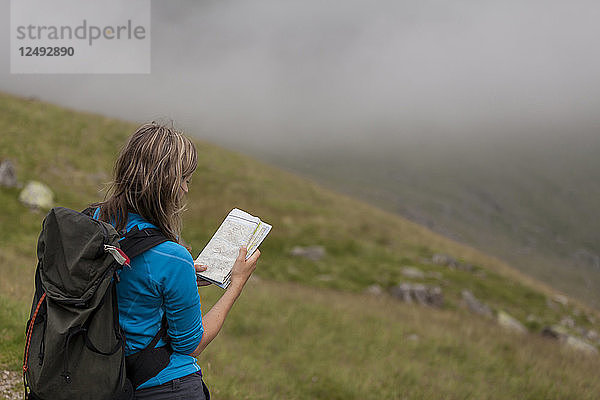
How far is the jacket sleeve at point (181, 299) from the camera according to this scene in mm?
2852

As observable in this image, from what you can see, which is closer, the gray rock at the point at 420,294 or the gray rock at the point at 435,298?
the gray rock at the point at 420,294

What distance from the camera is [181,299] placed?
292 centimetres

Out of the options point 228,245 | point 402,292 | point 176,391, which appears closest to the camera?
point 176,391

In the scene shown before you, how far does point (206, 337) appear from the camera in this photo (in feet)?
10.8

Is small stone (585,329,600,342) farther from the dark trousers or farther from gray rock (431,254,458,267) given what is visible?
the dark trousers

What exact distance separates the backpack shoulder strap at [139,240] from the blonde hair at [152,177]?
0.13 meters

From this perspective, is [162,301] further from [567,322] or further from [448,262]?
[448,262]

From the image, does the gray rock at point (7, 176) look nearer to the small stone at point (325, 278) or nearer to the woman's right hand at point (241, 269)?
the small stone at point (325, 278)

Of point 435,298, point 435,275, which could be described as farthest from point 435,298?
point 435,275

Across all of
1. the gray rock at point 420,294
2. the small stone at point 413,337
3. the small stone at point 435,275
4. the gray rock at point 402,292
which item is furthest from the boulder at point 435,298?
the small stone at point 413,337

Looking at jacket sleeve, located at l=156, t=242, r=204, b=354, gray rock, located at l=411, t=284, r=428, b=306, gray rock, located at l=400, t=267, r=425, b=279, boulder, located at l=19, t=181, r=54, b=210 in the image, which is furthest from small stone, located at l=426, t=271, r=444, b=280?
jacket sleeve, located at l=156, t=242, r=204, b=354

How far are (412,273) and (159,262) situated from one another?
21.4 meters

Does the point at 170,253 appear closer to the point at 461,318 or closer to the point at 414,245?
the point at 461,318

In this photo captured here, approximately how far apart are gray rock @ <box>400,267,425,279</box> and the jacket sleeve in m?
20.5
